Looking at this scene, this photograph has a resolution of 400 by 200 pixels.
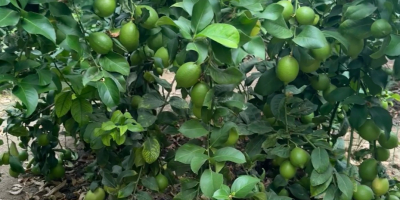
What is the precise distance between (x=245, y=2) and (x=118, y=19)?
2.44 ft

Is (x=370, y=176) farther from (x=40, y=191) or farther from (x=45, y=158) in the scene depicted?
(x=40, y=191)

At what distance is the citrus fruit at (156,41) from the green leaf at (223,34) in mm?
457

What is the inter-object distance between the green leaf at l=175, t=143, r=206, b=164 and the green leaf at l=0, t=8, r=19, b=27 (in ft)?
2.11

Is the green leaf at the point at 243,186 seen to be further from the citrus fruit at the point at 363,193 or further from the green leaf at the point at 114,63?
the citrus fruit at the point at 363,193

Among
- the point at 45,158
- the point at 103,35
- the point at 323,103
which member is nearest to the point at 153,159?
the point at 103,35

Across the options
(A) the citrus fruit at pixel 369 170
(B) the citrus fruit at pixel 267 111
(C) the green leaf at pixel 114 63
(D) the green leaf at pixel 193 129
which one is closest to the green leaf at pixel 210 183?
(D) the green leaf at pixel 193 129

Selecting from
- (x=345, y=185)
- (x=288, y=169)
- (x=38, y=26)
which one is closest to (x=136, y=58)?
(x=38, y=26)

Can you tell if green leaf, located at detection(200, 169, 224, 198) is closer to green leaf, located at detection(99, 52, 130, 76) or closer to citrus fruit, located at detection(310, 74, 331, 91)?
green leaf, located at detection(99, 52, 130, 76)

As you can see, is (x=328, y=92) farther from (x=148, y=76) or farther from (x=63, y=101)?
(x=63, y=101)

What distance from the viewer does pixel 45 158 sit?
2629mm

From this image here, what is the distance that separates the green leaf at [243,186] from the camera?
1340 millimetres

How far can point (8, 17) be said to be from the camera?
1.25 meters

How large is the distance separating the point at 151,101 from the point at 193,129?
11.7 inches

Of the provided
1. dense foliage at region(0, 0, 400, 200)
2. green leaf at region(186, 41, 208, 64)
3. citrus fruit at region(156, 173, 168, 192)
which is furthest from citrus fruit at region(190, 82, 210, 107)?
citrus fruit at region(156, 173, 168, 192)
